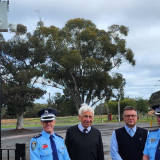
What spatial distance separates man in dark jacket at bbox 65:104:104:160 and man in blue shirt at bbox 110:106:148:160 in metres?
0.27

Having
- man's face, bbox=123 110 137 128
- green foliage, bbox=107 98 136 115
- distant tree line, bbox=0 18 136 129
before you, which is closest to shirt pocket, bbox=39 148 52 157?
man's face, bbox=123 110 137 128

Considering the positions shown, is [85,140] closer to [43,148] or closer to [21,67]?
[43,148]

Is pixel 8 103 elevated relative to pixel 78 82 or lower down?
lower down

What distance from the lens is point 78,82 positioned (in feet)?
108

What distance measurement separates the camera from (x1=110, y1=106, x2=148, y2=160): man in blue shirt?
14.2ft

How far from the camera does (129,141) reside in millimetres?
4398

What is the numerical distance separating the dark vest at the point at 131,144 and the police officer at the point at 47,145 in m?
1.12

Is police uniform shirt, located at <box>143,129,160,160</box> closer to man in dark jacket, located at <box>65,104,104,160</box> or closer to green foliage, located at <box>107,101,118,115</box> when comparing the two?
man in dark jacket, located at <box>65,104,104,160</box>

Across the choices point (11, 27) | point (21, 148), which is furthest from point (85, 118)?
point (11, 27)

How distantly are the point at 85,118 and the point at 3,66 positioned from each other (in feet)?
93.3

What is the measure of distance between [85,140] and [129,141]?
687mm

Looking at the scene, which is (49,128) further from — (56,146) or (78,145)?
(78,145)

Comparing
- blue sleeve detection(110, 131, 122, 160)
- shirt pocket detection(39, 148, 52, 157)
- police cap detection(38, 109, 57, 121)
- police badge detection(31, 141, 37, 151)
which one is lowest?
blue sleeve detection(110, 131, 122, 160)

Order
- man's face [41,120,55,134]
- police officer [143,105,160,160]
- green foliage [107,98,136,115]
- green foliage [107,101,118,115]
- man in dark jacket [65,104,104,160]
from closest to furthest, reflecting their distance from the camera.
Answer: police officer [143,105,160,160] → man's face [41,120,55,134] → man in dark jacket [65,104,104,160] → green foliage [107,98,136,115] → green foliage [107,101,118,115]
